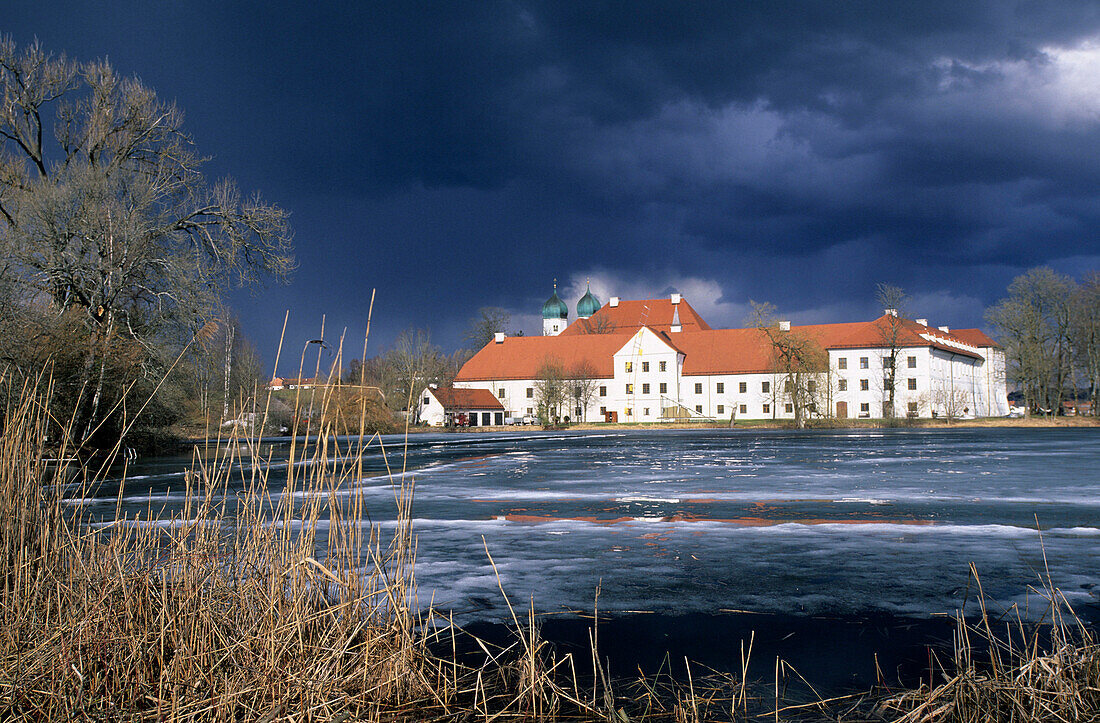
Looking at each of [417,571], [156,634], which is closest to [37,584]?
[156,634]

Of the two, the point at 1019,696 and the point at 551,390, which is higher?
the point at 551,390

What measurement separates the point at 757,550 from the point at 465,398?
7116cm

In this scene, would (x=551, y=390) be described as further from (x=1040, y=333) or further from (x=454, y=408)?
(x=1040, y=333)

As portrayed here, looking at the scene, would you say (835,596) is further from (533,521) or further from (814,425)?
(814,425)

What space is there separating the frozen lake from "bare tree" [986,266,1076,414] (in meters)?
49.3

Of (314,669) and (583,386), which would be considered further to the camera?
(583,386)

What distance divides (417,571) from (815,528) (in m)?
4.90

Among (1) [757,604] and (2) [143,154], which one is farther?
(2) [143,154]

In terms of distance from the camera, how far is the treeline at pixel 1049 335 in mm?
61594

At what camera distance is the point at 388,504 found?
12.7 meters

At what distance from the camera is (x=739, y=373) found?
3118 inches

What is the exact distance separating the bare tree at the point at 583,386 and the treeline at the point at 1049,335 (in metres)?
34.4

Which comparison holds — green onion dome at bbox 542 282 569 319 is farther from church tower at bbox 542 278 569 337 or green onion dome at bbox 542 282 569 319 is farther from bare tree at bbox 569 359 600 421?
bare tree at bbox 569 359 600 421

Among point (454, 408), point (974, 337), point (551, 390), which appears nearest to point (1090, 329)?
point (974, 337)
